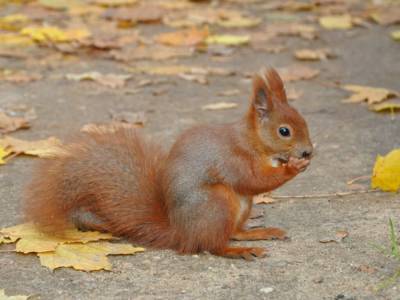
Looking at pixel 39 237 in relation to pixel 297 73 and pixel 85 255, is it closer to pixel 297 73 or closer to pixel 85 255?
pixel 85 255

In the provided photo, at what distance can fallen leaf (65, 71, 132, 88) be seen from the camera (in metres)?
4.69

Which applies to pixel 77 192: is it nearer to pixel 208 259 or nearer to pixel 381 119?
pixel 208 259

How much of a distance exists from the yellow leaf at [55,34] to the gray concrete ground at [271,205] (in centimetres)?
31

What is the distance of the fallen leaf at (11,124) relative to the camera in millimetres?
3889

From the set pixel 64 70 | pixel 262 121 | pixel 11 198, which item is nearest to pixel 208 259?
pixel 262 121

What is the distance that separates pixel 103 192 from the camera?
2684 mm

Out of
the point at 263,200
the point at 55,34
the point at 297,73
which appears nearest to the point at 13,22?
the point at 55,34

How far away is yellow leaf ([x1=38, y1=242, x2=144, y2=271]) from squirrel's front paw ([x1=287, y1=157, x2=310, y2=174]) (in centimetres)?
53

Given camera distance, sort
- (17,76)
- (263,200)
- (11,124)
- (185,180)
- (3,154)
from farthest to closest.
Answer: (17,76) < (11,124) < (3,154) < (263,200) < (185,180)

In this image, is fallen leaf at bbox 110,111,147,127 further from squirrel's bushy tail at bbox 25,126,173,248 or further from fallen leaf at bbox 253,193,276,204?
squirrel's bushy tail at bbox 25,126,173,248

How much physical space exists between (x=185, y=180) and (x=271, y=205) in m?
0.64

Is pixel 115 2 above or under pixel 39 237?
above

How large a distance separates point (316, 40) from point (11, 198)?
10.2ft

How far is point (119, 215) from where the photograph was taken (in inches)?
105
